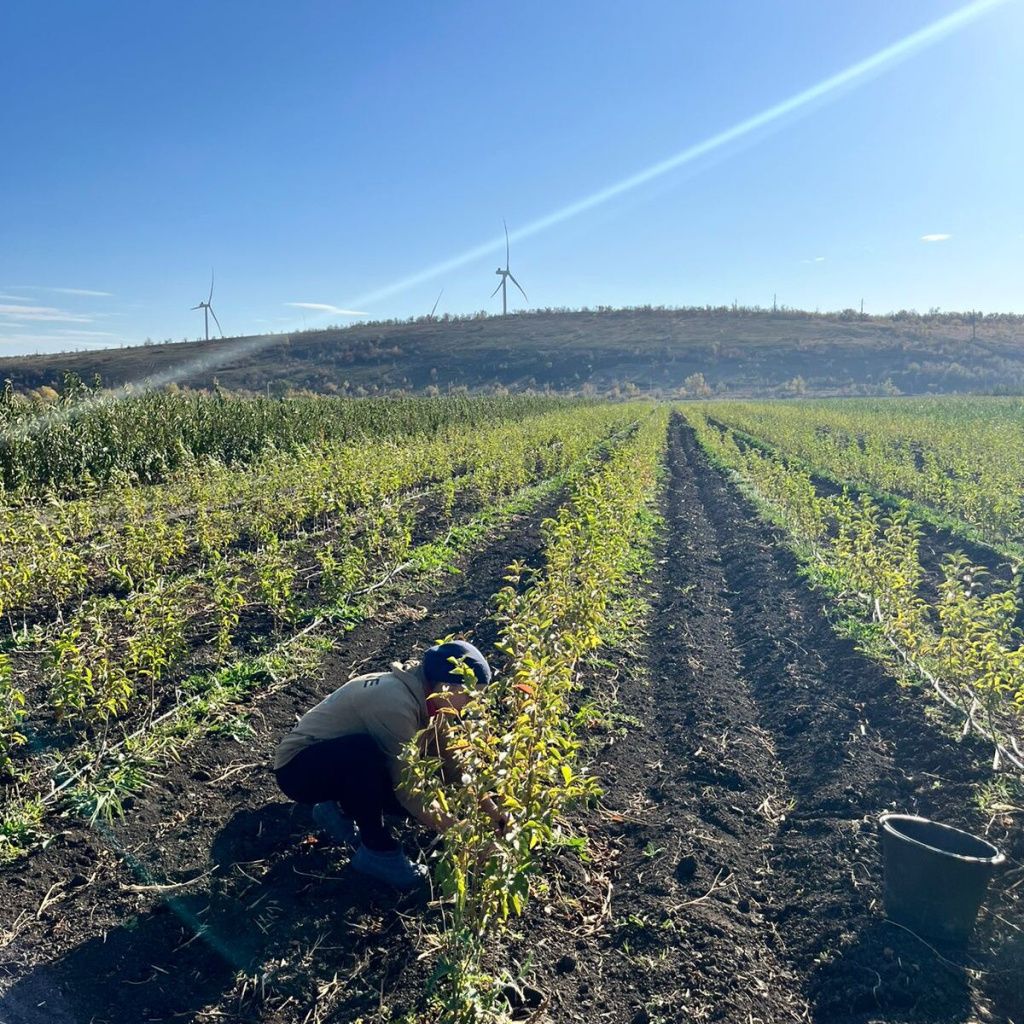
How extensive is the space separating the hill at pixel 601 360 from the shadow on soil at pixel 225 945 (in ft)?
203

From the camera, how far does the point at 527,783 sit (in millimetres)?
3260

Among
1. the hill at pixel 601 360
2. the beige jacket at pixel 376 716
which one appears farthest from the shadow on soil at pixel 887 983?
the hill at pixel 601 360

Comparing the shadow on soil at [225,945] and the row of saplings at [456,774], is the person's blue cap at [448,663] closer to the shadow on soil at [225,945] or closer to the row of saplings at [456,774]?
the row of saplings at [456,774]

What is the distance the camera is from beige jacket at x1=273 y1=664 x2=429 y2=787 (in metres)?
3.77

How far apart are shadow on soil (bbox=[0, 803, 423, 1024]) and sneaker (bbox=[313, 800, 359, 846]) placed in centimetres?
12

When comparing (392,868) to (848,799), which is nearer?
(392,868)

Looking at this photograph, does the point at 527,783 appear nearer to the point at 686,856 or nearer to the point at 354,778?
the point at 354,778

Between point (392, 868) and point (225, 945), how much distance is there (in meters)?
0.79

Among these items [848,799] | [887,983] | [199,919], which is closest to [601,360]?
[848,799]

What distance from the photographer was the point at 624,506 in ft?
33.5

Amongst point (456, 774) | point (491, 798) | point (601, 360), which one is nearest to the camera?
point (491, 798)

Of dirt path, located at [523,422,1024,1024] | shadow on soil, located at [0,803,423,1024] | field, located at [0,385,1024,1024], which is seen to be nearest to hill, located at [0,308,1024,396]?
field, located at [0,385,1024,1024]

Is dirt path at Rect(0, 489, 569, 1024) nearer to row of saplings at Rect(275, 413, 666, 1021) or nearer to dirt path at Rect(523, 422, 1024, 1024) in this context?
row of saplings at Rect(275, 413, 666, 1021)

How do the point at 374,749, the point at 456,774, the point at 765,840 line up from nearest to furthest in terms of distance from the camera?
the point at 456,774
the point at 374,749
the point at 765,840
